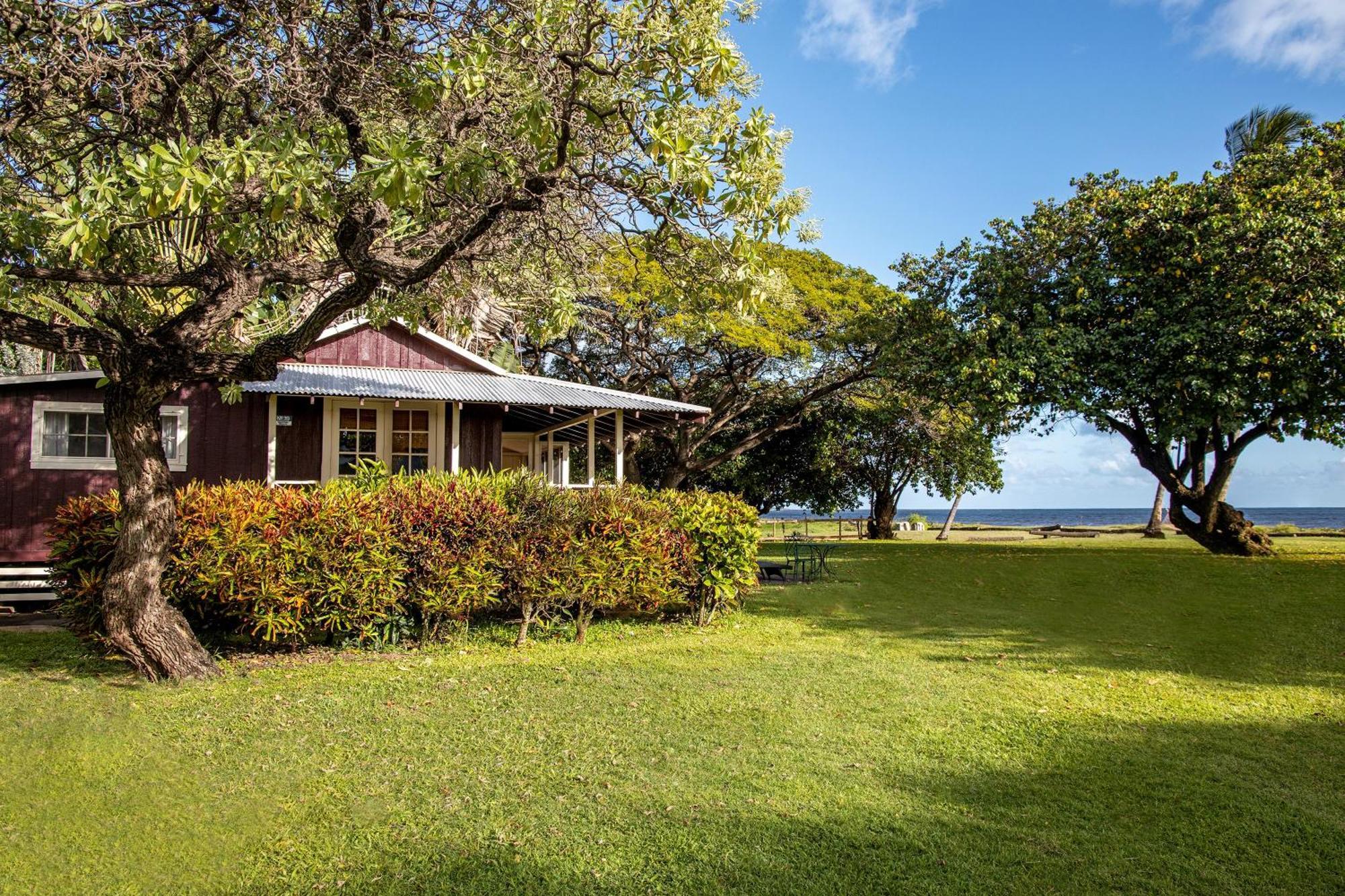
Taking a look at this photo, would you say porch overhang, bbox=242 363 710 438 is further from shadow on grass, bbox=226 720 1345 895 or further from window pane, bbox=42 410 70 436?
shadow on grass, bbox=226 720 1345 895

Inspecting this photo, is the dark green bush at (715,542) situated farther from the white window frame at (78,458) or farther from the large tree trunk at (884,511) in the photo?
the large tree trunk at (884,511)

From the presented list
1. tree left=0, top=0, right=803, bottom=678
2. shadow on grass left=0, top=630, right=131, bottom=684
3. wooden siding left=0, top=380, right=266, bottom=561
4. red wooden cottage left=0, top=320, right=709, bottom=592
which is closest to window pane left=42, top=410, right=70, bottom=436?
red wooden cottage left=0, top=320, right=709, bottom=592

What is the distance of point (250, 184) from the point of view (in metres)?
7.20

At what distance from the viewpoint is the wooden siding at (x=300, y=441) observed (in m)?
13.7

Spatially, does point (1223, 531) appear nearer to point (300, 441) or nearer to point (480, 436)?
point (480, 436)

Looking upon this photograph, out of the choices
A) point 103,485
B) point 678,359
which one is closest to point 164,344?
point 103,485

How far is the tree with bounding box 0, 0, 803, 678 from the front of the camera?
6.25m

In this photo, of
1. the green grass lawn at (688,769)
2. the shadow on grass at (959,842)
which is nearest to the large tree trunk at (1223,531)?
the green grass lawn at (688,769)

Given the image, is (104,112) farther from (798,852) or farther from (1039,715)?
(1039,715)

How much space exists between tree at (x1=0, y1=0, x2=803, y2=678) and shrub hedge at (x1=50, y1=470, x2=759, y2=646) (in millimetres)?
596

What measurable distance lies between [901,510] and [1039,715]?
124685mm

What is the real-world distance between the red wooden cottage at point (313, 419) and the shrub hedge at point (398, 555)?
2.14 metres

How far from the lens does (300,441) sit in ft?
45.4

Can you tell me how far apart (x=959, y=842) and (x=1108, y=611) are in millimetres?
9545
